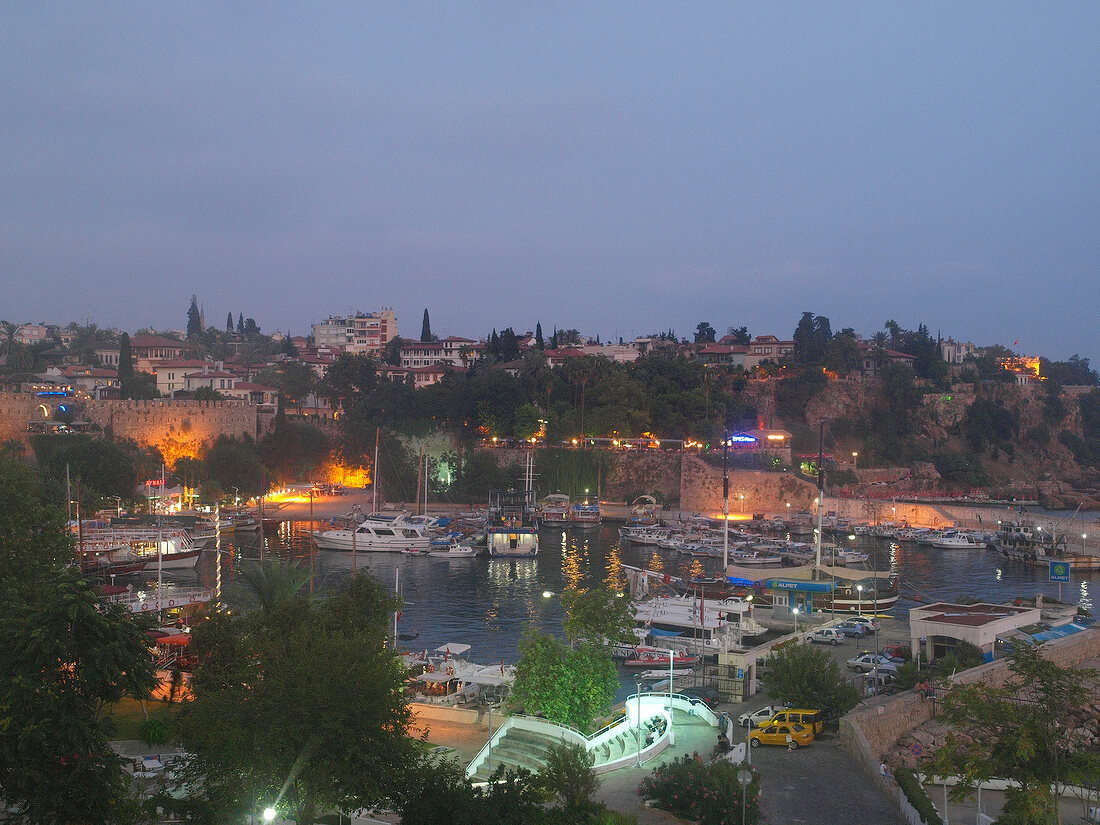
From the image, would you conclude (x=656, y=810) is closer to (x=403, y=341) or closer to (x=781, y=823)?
(x=781, y=823)

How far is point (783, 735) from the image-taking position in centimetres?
1502

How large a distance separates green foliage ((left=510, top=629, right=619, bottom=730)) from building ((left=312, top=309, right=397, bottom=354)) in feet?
280

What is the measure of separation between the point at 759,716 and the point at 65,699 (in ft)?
36.8

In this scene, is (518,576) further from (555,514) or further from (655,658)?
(555,514)

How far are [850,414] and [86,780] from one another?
213ft

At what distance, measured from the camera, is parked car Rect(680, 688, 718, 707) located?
17.9 meters

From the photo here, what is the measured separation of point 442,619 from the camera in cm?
2997

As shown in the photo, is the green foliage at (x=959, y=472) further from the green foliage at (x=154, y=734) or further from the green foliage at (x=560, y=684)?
the green foliage at (x=154, y=734)

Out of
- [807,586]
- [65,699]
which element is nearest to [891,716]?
[65,699]

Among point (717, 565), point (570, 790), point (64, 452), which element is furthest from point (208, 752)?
point (64, 452)

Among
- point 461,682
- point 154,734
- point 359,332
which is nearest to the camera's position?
point 154,734

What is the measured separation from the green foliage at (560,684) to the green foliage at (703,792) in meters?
2.48

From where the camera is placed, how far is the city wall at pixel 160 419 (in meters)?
53.6

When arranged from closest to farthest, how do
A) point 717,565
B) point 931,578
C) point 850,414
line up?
point 931,578 → point 717,565 → point 850,414
